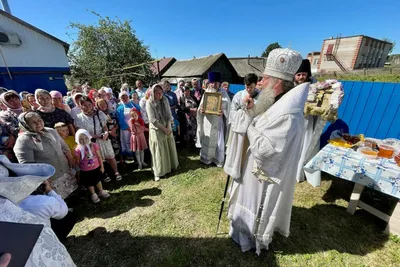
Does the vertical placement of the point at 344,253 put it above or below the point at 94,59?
below

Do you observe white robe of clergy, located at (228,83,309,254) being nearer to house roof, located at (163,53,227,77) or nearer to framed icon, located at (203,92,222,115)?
framed icon, located at (203,92,222,115)

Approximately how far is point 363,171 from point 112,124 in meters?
4.75

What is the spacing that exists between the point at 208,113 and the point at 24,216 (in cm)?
367

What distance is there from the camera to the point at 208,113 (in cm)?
435

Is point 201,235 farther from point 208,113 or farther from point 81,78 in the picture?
point 81,78

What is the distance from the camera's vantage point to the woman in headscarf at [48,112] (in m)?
3.21

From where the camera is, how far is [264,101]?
5.87ft

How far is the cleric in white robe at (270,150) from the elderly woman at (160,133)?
216 centimetres

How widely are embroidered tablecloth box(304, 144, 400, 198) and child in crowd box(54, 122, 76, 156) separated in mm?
4220

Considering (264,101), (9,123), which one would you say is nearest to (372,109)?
(264,101)

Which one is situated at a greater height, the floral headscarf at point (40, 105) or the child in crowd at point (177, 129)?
the floral headscarf at point (40, 105)

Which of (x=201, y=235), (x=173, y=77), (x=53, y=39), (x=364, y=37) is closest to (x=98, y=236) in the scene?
(x=201, y=235)

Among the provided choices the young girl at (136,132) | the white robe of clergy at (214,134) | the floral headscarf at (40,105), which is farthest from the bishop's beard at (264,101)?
the floral headscarf at (40,105)

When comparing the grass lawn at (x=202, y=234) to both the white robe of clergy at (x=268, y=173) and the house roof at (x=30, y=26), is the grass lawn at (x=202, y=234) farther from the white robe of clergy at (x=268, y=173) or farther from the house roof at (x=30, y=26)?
the house roof at (x=30, y=26)
